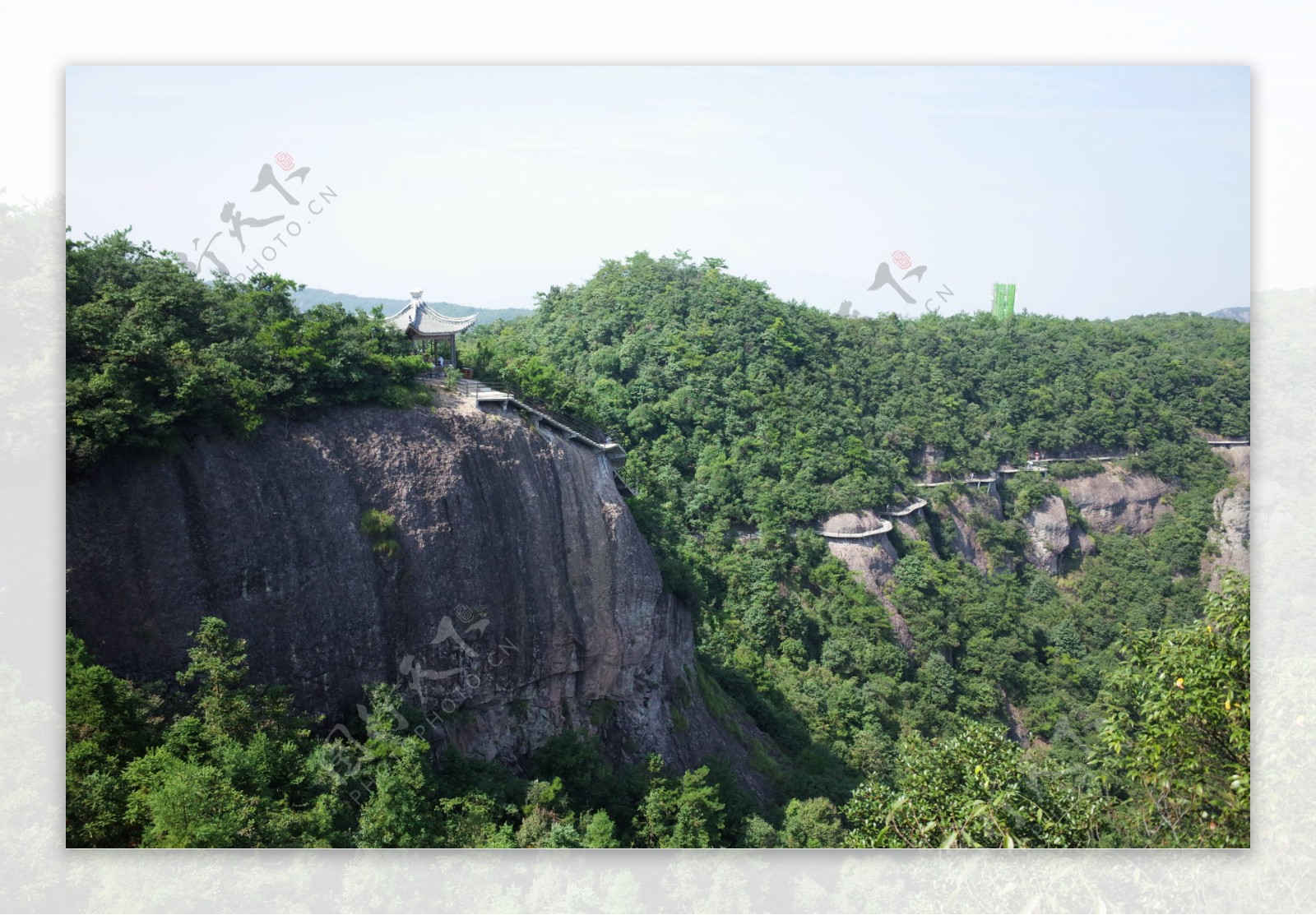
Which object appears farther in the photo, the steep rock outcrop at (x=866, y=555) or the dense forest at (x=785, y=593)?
the steep rock outcrop at (x=866, y=555)

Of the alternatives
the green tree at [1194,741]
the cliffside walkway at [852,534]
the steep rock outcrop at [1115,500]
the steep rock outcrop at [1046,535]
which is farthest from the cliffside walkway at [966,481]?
the green tree at [1194,741]

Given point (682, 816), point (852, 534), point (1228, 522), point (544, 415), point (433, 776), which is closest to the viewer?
point (433, 776)

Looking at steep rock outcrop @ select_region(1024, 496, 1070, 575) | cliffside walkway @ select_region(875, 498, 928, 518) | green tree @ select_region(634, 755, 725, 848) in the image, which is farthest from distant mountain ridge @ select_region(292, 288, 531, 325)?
steep rock outcrop @ select_region(1024, 496, 1070, 575)

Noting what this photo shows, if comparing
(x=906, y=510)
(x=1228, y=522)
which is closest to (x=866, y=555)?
(x=906, y=510)

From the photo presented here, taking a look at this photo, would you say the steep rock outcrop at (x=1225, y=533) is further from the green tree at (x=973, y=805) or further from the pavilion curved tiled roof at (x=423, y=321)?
the pavilion curved tiled roof at (x=423, y=321)

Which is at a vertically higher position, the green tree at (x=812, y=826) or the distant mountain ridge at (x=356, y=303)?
the distant mountain ridge at (x=356, y=303)

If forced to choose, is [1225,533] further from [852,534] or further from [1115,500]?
[852,534]

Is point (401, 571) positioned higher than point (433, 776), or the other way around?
point (401, 571)
